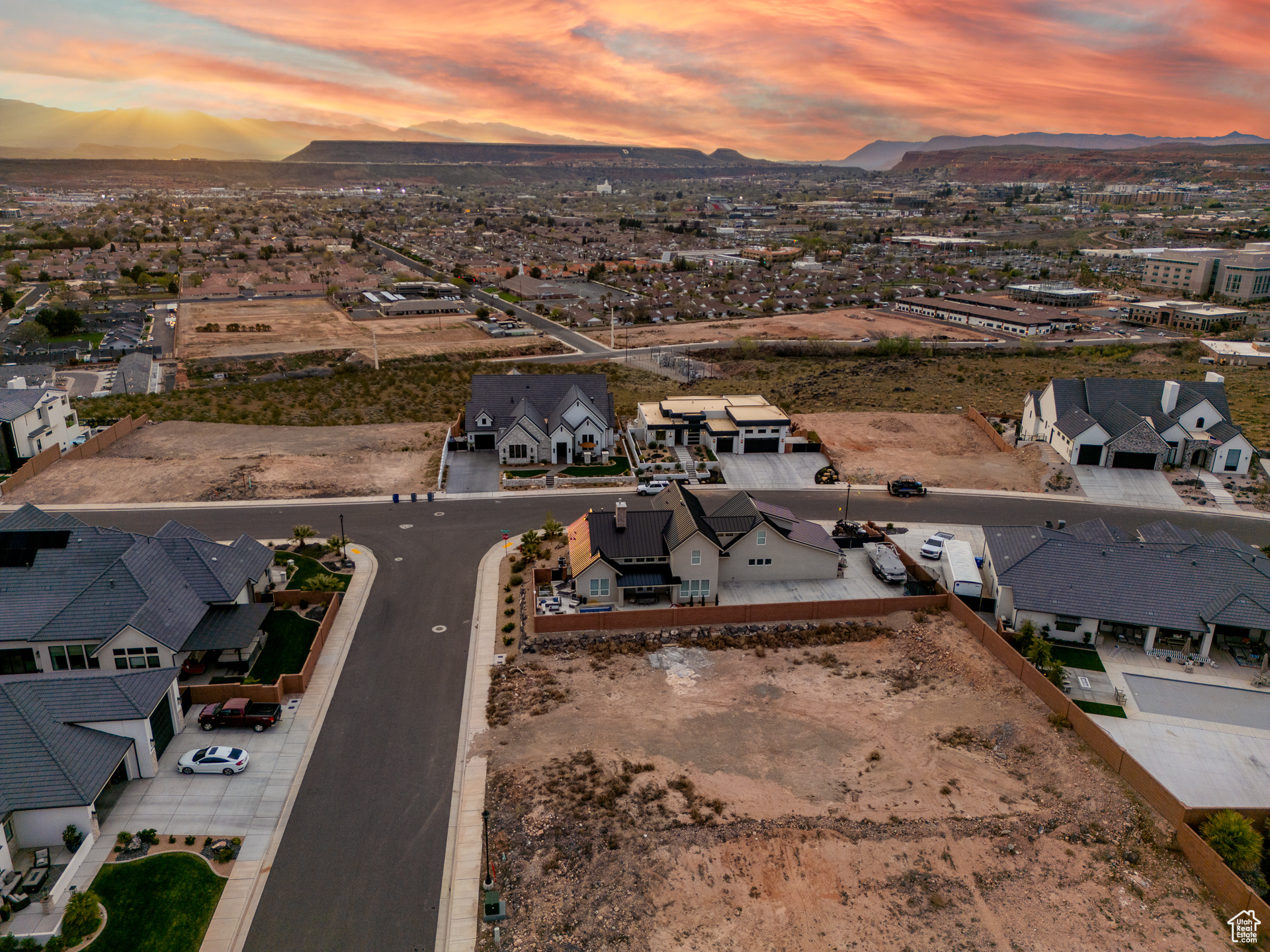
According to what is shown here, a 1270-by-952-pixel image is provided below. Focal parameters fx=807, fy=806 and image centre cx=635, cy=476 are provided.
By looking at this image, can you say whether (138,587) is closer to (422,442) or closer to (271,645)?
Result: (271,645)

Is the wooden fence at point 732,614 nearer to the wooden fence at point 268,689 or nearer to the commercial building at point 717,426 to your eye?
the wooden fence at point 268,689

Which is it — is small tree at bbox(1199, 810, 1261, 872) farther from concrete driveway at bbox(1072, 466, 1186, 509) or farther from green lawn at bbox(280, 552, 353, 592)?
green lawn at bbox(280, 552, 353, 592)

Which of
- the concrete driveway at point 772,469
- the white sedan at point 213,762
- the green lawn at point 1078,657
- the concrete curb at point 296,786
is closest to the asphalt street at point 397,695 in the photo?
the concrete curb at point 296,786

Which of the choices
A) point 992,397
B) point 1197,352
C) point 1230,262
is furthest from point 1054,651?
point 1230,262

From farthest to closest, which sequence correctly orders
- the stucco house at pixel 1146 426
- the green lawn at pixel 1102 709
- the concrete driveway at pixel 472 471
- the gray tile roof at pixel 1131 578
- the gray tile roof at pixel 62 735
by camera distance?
→ the stucco house at pixel 1146 426
the concrete driveway at pixel 472 471
the gray tile roof at pixel 1131 578
the green lawn at pixel 1102 709
the gray tile roof at pixel 62 735

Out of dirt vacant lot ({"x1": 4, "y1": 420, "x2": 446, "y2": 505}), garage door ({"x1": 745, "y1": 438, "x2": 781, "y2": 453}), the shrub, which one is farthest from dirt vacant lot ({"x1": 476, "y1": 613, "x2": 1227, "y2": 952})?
garage door ({"x1": 745, "y1": 438, "x2": 781, "y2": 453})

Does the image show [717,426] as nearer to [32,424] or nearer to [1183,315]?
[32,424]
